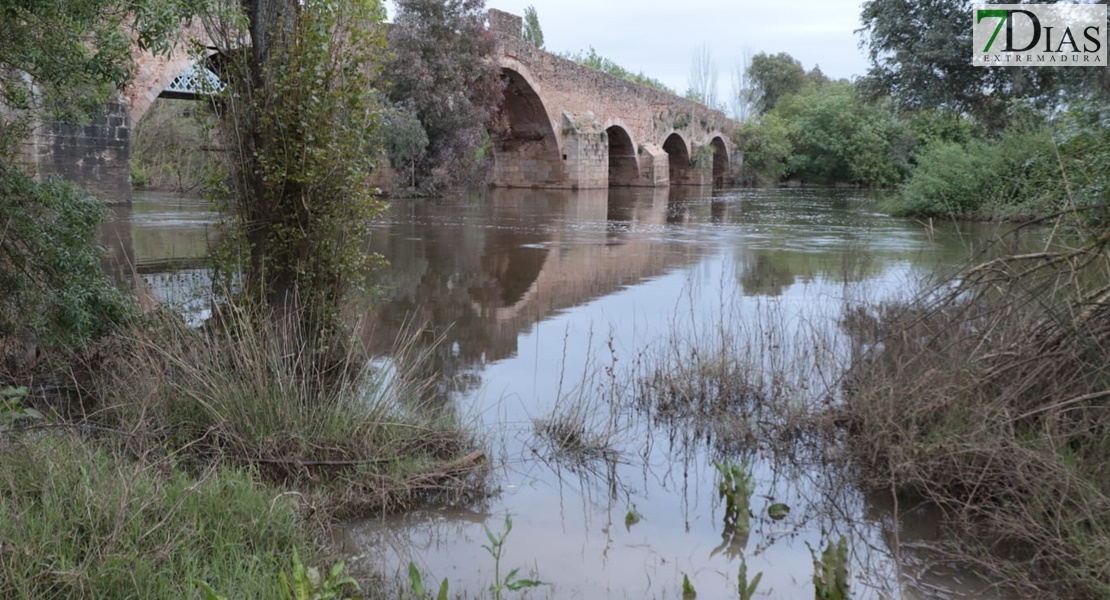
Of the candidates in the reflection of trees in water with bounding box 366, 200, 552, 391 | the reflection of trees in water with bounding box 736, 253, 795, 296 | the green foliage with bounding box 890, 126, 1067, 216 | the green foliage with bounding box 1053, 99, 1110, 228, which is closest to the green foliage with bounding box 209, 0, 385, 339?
the reflection of trees in water with bounding box 366, 200, 552, 391

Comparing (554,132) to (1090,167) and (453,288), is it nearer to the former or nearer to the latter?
(453,288)

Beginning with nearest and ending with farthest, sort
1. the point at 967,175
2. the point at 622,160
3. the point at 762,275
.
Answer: the point at 762,275 < the point at 967,175 < the point at 622,160

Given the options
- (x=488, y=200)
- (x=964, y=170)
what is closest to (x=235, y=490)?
(x=964, y=170)

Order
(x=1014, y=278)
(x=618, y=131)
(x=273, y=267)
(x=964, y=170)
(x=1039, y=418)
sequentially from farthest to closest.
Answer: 1. (x=618, y=131)
2. (x=964, y=170)
3. (x=273, y=267)
4. (x=1014, y=278)
5. (x=1039, y=418)

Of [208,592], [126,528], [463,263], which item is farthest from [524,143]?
[208,592]

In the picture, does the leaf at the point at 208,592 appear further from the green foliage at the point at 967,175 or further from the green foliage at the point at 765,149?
the green foliage at the point at 765,149

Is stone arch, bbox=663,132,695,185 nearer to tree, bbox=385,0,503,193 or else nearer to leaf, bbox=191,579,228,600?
tree, bbox=385,0,503,193

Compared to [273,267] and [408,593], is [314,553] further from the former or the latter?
[273,267]

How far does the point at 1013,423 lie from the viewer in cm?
375

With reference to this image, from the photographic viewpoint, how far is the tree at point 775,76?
63.8m

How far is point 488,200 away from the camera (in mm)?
22484

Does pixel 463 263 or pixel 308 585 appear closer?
pixel 308 585

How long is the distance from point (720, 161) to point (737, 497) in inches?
1638

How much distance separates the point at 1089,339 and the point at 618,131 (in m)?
30.1
